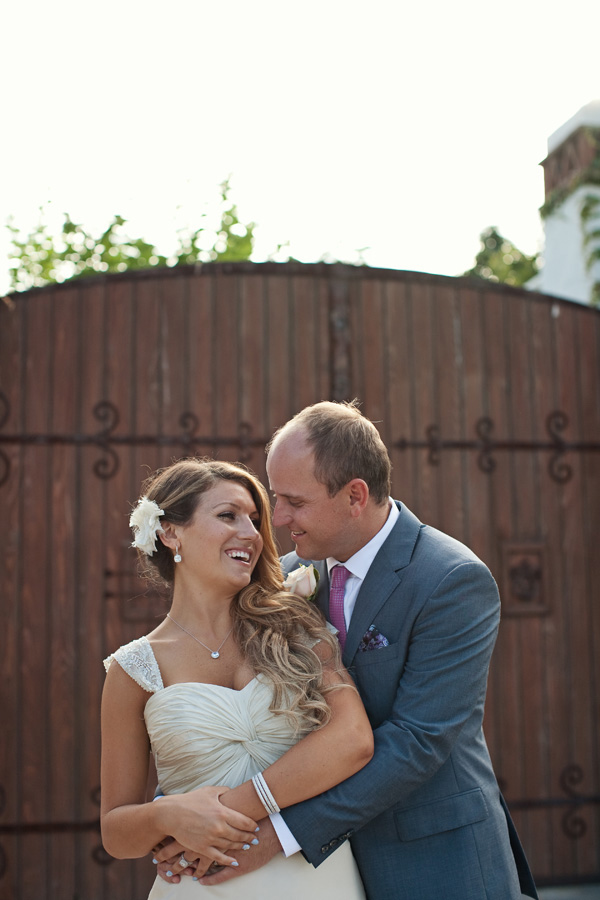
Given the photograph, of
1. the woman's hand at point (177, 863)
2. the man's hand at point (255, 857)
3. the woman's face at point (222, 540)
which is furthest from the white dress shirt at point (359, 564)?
the woman's hand at point (177, 863)

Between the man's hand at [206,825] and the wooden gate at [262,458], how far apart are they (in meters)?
1.99

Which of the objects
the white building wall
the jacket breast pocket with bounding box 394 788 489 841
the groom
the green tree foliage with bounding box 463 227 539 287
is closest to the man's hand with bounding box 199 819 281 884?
the groom

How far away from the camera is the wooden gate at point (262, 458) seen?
3721 mm

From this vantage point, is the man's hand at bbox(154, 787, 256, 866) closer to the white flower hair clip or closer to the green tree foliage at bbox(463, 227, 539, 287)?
the white flower hair clip

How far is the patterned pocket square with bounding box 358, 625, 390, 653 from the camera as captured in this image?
204 centimetres

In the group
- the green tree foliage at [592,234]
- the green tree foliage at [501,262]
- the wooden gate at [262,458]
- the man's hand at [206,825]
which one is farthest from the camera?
the green tree foliage at [501,262]

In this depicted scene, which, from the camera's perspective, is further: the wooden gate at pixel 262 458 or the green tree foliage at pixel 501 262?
the green tree foliage at pixel 501 262

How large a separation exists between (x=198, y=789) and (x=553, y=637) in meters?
2.58

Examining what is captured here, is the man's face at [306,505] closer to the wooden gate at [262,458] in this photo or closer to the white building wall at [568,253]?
the wooden gate at [262,458]

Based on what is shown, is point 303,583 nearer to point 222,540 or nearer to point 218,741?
point 222,540

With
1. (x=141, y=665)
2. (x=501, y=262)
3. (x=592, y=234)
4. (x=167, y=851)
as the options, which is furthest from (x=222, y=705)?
(x=501, y=262)

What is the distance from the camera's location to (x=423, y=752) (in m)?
1.87

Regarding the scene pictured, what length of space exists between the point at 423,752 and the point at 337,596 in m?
0.47

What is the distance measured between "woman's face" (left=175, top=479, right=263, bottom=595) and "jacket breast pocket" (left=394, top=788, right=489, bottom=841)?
635 mm
